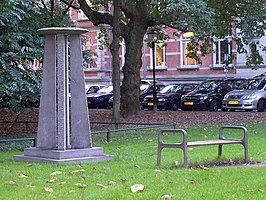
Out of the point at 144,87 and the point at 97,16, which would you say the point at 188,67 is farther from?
the point at 97,16

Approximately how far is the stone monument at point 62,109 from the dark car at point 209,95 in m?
22.8

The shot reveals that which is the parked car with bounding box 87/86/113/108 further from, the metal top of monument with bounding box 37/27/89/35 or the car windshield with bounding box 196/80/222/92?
the metal top of monument with bounding box 37/27/89/35

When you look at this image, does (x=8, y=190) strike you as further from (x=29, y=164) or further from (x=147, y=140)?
(x=147, y=140)

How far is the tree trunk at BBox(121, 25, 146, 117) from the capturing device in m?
27.6

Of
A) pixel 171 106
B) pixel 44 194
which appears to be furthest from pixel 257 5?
pixel 44 194

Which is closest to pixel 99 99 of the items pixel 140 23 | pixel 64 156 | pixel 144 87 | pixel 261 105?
pixel 144 87

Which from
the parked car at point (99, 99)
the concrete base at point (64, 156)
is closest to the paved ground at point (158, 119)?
the concrete base at point (64, 156)

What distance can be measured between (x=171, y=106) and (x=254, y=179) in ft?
93.1

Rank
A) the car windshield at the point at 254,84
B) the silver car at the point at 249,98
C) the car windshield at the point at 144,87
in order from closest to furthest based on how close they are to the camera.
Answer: the silver car at the point at 249,98 → the car windshield at the point at 254,84 → the car windshield at the point at 144,87

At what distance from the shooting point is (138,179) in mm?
9492

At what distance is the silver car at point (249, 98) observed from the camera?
3253 centimetres

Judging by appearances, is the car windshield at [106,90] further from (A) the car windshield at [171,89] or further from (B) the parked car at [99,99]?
(A) the car windshield at [171,89]

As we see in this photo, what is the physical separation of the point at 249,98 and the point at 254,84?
2009 millimetres

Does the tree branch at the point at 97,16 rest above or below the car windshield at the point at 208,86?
above
